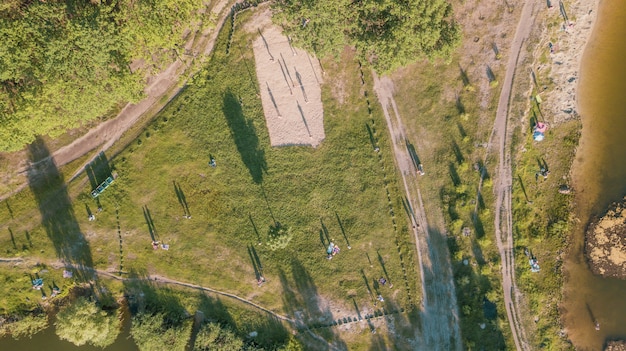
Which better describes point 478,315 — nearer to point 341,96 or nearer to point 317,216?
point 317,216

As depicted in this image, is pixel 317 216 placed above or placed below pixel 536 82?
below

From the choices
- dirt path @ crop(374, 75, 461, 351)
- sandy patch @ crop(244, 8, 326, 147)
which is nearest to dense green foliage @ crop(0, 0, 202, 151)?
sandy patch @ crop(244, 8, 326, 147)

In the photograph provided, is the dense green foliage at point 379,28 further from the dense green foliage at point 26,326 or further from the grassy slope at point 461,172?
the dense green foliage at point 26,326

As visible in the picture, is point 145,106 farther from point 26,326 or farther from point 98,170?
point 26,326

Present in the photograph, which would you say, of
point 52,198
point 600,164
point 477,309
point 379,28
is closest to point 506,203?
point 600,164

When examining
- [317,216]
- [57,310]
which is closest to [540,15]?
[317,216]

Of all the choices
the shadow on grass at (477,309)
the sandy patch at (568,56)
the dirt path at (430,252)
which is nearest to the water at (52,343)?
the dirt path at (430,252)

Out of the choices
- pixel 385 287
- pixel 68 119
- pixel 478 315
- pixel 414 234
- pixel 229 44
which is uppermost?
pixel 229 44
